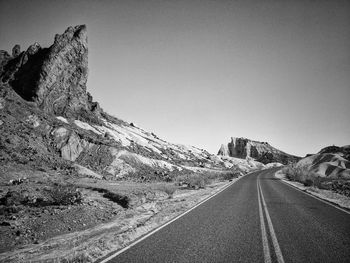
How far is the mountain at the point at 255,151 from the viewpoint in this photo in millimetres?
158000

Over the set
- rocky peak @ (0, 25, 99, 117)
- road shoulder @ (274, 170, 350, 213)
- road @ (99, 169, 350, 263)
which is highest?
rocky peak @ (0, 25, 99, 117)

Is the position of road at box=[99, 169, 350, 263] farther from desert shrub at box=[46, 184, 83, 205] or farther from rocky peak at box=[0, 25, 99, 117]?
rocky peak at box=[0, 25, 99, 117]

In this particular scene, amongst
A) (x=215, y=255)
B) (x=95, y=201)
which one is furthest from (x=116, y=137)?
(x=215, y=255)

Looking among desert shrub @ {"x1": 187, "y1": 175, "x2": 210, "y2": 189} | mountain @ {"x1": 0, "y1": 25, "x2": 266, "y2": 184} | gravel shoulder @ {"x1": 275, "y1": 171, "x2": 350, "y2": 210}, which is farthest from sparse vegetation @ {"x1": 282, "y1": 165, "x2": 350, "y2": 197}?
mountain @ {"x1": 0, "y1": 25, "x2": 266, "y2": 184}

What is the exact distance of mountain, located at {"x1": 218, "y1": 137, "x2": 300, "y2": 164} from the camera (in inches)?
6220

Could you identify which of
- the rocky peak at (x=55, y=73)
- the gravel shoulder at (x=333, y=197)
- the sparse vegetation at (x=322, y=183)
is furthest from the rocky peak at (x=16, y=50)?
the sparse vegetation at (x=322, y=183)

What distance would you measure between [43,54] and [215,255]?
160 ft

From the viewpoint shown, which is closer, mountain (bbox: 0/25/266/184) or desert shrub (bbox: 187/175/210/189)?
desert shrub (bbox: 187/175/210/189)

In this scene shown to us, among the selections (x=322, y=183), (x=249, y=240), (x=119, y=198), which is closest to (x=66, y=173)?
(x=119, y=198)

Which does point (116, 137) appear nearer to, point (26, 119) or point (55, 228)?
point (26, 119)

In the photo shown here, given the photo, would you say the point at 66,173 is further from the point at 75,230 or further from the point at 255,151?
the point at 255,151

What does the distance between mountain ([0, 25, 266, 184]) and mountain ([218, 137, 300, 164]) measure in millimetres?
130939

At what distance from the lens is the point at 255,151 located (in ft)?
532

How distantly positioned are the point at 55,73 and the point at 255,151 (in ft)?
508
